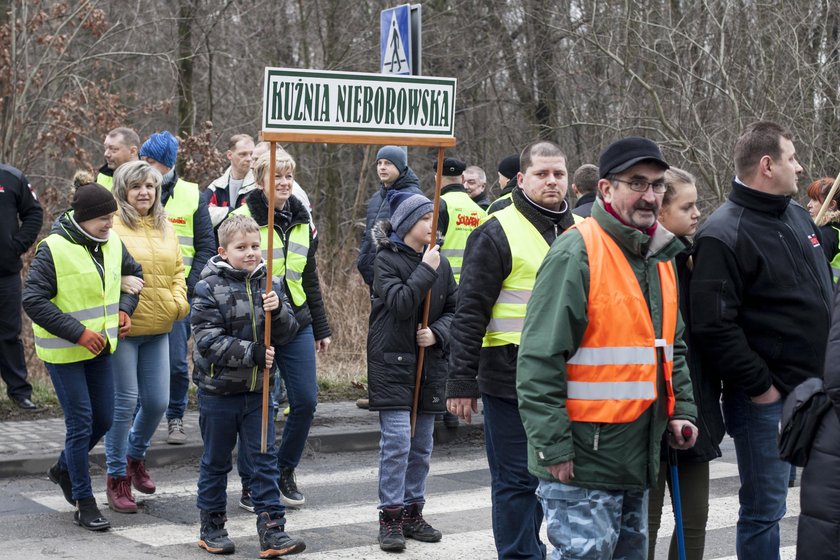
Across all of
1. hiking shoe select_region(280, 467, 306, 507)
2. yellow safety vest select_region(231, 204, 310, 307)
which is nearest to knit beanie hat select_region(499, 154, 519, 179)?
yellow safety vest select_region(231, 204, 310, 307)

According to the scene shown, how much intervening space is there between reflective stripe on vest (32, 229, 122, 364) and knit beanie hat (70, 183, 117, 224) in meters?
0.19

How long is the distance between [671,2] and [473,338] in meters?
12.0

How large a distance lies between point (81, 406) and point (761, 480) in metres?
3.66

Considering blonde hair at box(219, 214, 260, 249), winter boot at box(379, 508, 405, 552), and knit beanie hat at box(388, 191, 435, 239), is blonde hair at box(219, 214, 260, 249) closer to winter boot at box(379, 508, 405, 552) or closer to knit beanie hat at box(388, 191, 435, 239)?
knit beanie hat at box(388, 191, 435, 239)

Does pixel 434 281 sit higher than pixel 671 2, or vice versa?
pixel 671 2

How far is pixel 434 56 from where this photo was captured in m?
20.5

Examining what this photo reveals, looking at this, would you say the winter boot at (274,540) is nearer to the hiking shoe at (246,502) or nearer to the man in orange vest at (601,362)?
the hiking shoe at (246,502)

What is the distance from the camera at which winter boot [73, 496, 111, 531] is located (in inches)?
268

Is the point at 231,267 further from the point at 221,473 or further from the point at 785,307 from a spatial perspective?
the point at 785,307

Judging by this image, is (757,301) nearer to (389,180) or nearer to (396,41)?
(389,180)

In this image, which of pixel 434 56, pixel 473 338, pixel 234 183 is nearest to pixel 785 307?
pixel 473 338

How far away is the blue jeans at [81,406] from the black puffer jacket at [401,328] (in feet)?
5.00

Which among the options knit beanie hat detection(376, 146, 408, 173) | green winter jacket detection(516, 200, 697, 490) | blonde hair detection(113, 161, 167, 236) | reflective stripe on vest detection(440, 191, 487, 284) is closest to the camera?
green winter jacket detection(516, 200, 697, 490)

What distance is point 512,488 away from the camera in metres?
5.36
